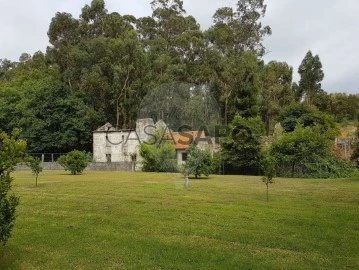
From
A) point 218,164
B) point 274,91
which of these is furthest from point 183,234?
point 274,91

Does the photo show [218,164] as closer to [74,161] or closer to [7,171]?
[74,161]

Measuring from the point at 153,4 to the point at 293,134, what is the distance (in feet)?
118

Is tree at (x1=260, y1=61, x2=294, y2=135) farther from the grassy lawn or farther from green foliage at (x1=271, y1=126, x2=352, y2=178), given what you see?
the grassy lawn

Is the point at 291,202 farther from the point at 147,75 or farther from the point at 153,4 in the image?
the point at 153,4

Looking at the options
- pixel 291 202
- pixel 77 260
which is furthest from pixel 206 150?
pixel 77 260

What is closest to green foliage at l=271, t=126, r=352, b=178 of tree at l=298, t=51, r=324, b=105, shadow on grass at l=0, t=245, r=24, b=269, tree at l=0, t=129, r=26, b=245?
tree at l=298, t=51, r=324, b=105

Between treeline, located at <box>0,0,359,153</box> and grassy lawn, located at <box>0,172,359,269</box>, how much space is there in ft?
96.1

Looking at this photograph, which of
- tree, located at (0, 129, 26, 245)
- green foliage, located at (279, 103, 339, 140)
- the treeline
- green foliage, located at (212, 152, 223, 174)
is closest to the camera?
tree, located at (0, 129, 26, 245)

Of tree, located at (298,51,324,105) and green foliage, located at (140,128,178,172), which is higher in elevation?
tree, located at (298,51,324,105)

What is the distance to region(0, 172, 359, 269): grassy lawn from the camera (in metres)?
7.25

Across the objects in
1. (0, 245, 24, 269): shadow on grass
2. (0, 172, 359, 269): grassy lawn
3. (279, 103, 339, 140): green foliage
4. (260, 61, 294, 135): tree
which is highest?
(260, 61, 294, 135): tree

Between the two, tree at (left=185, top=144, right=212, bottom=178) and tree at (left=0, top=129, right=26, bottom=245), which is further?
tree at (left=185, top=144, right=212, bottom=178)

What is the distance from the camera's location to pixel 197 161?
25641 millimetres

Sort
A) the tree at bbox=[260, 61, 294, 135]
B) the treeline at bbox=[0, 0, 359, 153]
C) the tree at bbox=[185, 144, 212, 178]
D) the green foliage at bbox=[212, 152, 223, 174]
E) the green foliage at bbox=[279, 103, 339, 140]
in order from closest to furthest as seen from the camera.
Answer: the tree at bbox=[185, 144, 212, 178]
the green foliage at bbox=[212, 152, 223, 174]
the green foliage at bbox=[279, 103, 339, 140]
the treeline at bbox=[0, 0, 359, 153]
the tree at bbox=[260, 61, 294, 135]
